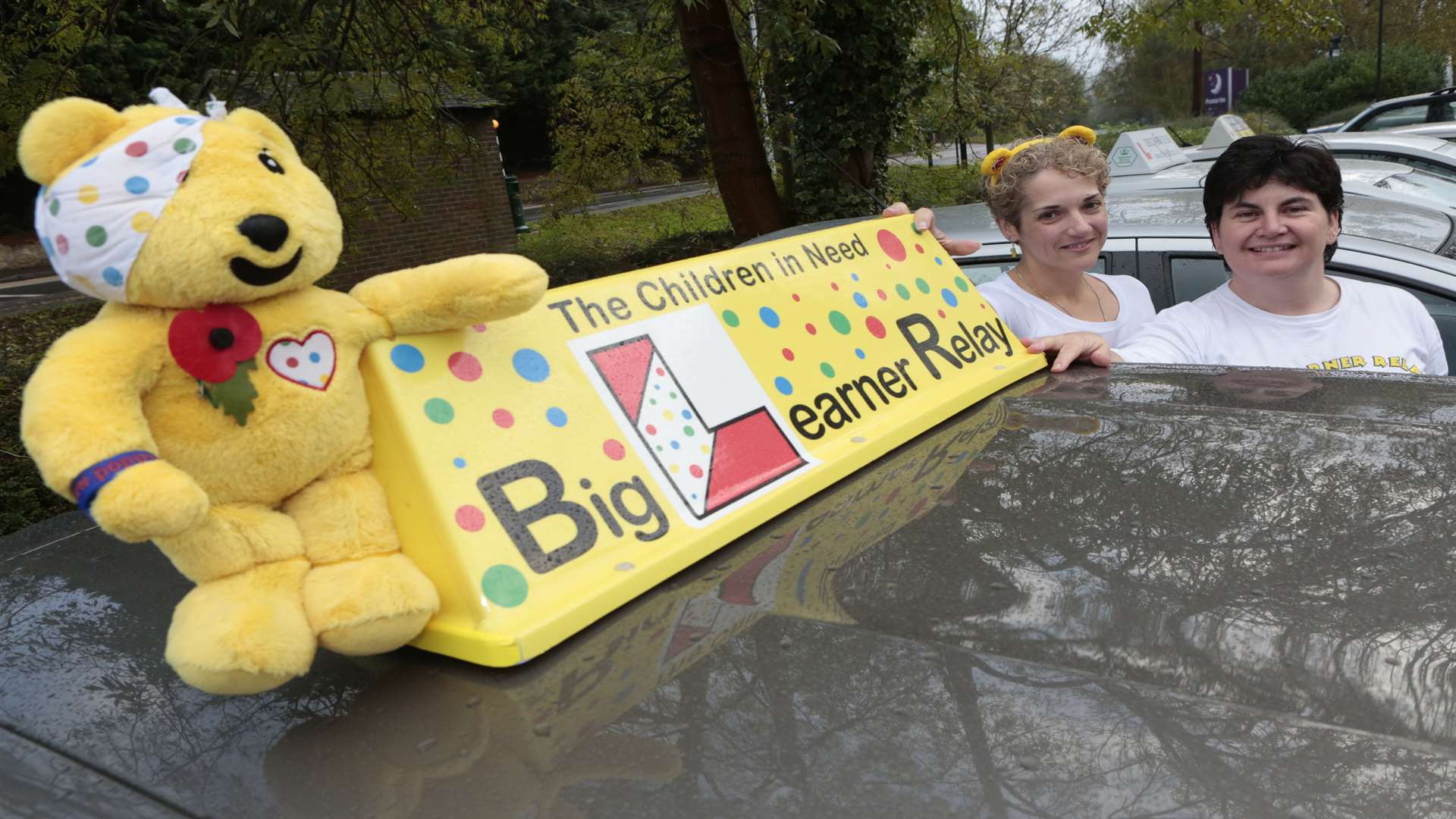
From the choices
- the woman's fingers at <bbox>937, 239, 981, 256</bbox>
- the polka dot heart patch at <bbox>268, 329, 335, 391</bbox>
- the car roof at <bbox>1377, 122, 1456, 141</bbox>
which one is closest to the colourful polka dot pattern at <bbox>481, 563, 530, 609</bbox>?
the polka dot heart patch at <bbox>268, 329, 335, 391</bbox>

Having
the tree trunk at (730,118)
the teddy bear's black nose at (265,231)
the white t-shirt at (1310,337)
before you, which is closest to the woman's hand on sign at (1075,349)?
the white t-shirt at (1310,337)

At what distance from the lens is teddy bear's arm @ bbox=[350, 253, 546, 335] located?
4.40ft

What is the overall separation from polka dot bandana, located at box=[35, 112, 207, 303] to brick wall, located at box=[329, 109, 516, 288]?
13509mm

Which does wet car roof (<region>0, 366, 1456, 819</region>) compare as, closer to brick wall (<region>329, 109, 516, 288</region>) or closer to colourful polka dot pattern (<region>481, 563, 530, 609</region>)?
colourful polka dot pattern (<region>481, 563, 530, 609</region>)

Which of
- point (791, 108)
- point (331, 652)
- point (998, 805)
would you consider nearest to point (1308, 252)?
point (998, 805)

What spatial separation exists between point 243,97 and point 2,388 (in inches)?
123

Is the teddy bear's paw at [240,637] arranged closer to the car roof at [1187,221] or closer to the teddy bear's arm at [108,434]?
the teddy bear's arm at [108,434]

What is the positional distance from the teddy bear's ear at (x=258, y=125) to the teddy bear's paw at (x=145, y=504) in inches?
18.7

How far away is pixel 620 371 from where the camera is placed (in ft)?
5.22

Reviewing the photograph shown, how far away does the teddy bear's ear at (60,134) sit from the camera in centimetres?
115

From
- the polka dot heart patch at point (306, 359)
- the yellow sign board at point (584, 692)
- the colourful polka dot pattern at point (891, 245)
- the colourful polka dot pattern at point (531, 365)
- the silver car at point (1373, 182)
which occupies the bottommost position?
the silver car at point (1373, 182)

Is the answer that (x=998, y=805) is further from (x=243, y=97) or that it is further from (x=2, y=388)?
(x=2, y=388)

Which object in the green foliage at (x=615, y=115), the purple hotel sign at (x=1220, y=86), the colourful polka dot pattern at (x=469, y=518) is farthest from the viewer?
the purple hotel sign at (x=1220, y=86)

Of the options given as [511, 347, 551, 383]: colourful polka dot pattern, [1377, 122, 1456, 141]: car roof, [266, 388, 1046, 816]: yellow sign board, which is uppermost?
[511, 347, 551, 383]: colourful polka dot pattern
